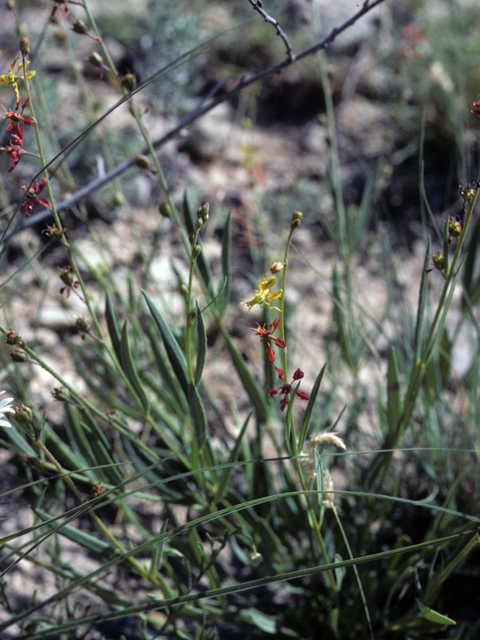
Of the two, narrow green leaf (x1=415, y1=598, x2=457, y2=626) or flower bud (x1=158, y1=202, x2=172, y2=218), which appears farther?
flower bud (x1=158, y1=202, x2=172, y2=218)

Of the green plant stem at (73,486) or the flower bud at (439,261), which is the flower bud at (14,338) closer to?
the green plant stem at (73,486)

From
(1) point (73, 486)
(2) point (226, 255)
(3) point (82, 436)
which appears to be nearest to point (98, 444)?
(3) point (82, 436)

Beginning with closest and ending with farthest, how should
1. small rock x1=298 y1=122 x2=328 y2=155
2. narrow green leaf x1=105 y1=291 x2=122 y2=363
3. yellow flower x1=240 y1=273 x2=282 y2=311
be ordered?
yellow flower x1=240 y1=273 x2=282 y2=311, narrow green leaf x1=105 y1=291 x2=122 y2=363, small rock x1=298 y1=122 x2=328 y2=155

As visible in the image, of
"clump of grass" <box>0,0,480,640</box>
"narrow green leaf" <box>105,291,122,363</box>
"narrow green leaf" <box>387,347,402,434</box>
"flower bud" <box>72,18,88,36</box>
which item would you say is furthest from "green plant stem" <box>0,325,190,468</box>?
"flower bud" <box>72,18,88,36</box>

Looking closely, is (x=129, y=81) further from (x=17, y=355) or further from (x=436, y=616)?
(x=436, y=616)

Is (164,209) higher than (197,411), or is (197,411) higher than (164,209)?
(164,209)

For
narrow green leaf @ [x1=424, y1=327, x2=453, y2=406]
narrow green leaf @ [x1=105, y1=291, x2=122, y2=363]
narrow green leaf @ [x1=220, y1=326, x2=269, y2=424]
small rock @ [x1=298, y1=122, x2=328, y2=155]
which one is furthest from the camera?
small rock @ [x1=298, y1=122, x2=328, y2=155]

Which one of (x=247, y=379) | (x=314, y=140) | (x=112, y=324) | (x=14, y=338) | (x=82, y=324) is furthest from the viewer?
(x=314, y=140)

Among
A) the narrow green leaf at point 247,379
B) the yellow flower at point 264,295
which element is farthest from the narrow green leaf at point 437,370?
the yellow flower at point 264,295

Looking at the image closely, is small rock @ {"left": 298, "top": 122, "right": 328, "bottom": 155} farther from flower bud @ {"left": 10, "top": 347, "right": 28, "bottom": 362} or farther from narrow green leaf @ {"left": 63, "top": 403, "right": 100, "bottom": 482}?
flower bud @ {"left": 10, "top": 347, "right": 28, "bottom": 362}

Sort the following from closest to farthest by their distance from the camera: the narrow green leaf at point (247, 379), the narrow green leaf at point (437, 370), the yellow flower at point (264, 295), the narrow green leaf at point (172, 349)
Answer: the yellow flower at point (264, 295) < the narrow green leaf at point (172, 349) < the narrow green leaf at point (247, 379) < the narrow green leaf at point (437, 370)
